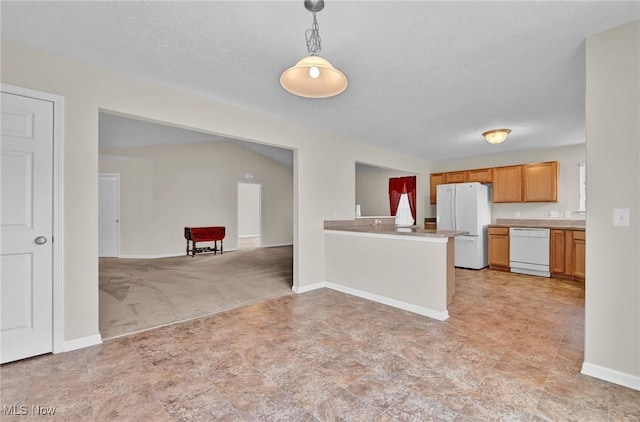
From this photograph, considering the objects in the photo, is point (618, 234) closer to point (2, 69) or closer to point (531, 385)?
point (531, 385)

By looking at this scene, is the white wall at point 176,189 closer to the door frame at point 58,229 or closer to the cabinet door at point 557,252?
the door frame at point 58,229

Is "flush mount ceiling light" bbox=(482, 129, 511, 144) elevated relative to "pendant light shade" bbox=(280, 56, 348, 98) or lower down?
elevated

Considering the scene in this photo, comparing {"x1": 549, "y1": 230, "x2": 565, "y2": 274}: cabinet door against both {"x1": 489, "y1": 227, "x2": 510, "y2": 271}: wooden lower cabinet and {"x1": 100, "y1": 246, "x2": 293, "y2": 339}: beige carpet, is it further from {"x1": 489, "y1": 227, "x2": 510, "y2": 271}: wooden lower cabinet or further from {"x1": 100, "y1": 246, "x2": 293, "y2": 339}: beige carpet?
{"x1": 100, "y1": 246, "x2": 293, "y2": 339}: beige carpet

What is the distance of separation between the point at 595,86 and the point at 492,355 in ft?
6.83

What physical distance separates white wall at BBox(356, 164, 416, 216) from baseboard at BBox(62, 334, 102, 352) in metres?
6.73

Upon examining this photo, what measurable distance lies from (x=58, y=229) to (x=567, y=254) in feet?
21.7

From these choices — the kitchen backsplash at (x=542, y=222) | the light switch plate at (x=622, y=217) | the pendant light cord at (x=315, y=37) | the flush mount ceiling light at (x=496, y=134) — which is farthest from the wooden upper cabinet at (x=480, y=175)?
the pendant light cord at (x=315, y=37)

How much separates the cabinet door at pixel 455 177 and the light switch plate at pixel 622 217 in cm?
452

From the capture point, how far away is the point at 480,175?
589 cm

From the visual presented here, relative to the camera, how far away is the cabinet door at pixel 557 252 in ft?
15.2

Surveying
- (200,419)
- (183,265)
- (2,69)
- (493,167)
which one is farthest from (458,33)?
(183,265)

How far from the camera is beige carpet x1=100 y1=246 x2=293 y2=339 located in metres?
3.03

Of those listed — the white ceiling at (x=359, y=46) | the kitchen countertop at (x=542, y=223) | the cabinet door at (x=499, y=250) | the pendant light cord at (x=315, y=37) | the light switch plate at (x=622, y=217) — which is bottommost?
the cabinet door at (x=499, y=250)

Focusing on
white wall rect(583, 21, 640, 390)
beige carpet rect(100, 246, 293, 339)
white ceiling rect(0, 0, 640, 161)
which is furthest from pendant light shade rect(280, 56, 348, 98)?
beige carpet rect(100, 246, 293, 339)
